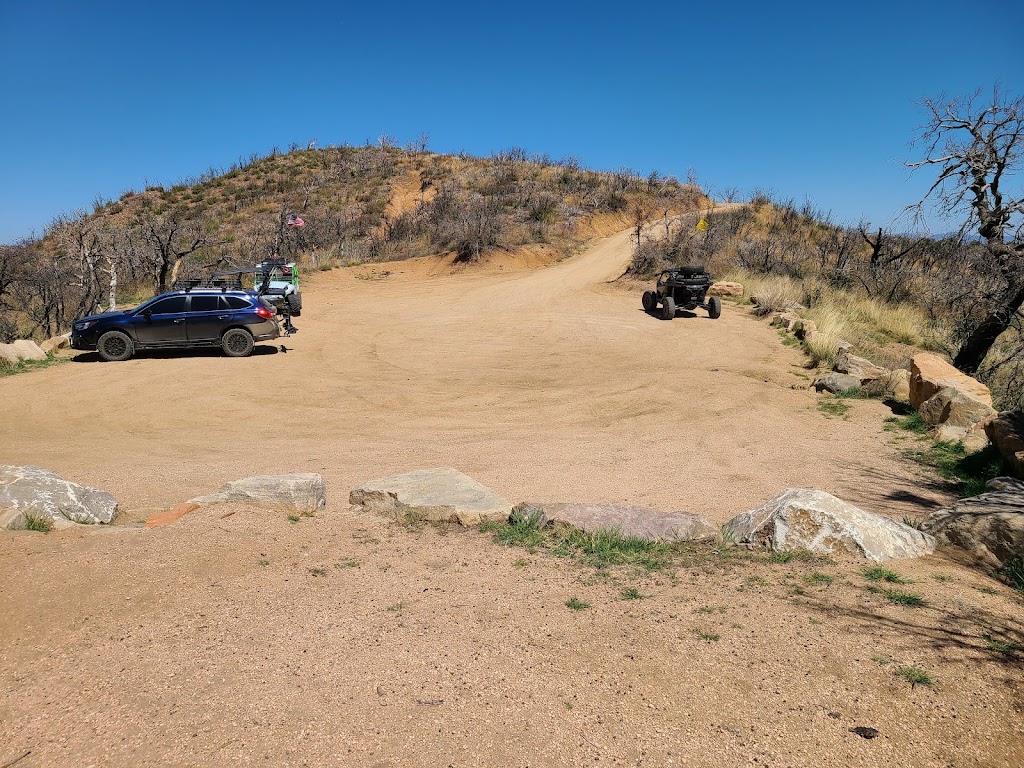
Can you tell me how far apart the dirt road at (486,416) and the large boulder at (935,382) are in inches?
31.1

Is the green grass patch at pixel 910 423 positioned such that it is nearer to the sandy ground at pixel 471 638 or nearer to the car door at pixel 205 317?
the sandy ground at pixel 471 638

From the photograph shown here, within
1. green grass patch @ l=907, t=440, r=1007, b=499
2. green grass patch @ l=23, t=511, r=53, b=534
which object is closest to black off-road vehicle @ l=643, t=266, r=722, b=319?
green grass patch @ l=907, t=440, r=1007, b=499

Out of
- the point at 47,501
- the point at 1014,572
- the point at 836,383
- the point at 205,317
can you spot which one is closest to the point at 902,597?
the point at 1014,572

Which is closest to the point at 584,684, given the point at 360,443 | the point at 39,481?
the point at 39,481

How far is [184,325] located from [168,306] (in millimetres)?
605

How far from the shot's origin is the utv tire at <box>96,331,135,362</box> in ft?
46.9

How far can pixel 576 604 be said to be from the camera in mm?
4203

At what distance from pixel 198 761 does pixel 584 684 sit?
1852mm

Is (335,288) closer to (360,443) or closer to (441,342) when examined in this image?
(441,342)

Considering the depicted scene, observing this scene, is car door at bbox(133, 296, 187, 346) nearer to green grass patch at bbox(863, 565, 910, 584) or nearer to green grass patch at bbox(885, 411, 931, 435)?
green grass patch at bbox(863, 565, 910, 584)

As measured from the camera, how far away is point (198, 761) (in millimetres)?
2676

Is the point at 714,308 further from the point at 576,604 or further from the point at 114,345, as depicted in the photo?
the point at 576,604

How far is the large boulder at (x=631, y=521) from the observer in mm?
5402

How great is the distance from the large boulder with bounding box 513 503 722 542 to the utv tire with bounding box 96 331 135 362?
12515mm
